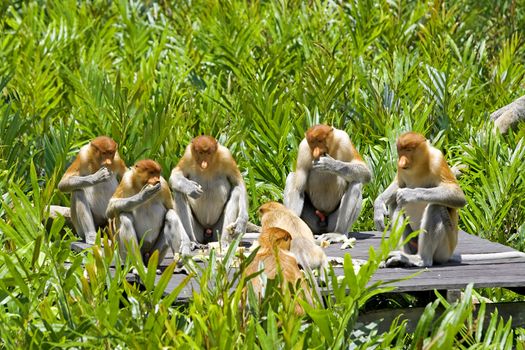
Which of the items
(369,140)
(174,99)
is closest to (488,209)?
(369,140)

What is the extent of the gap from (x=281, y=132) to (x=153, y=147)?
955 mm

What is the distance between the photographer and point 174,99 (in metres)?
9.20

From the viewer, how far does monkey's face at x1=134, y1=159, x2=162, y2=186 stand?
6.02 m

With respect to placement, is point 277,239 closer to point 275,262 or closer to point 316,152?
point 275,262

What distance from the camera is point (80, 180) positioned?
690 centimetres

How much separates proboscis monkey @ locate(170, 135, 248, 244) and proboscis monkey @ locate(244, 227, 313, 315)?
127 centimetres

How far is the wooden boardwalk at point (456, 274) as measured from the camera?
18.4 ft

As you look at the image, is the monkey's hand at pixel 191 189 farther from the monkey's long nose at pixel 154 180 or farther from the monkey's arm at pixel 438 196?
the monkey's arm at pixel 438 196

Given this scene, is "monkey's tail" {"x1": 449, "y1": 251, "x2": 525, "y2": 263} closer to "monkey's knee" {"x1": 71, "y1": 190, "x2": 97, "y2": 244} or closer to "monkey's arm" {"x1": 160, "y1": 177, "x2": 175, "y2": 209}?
"monkey's arm" {"x1": 160, "y1": 177, "x2": 175, "y2": 209}

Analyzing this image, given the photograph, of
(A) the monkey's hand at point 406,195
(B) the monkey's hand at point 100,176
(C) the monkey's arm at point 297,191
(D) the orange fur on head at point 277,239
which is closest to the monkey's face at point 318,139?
(C) the monkey's arm at point 297,191

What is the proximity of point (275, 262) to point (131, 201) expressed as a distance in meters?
1.24

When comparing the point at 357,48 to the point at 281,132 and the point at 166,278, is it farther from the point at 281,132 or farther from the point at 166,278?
the point at 166,278

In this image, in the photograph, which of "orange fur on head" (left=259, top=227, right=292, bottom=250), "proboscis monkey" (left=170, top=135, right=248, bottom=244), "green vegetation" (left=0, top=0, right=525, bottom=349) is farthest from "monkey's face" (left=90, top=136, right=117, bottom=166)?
"orange fur on head" (left=259, top=227, right=292, bottom=250)

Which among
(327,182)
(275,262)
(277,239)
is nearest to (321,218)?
(327,182)
